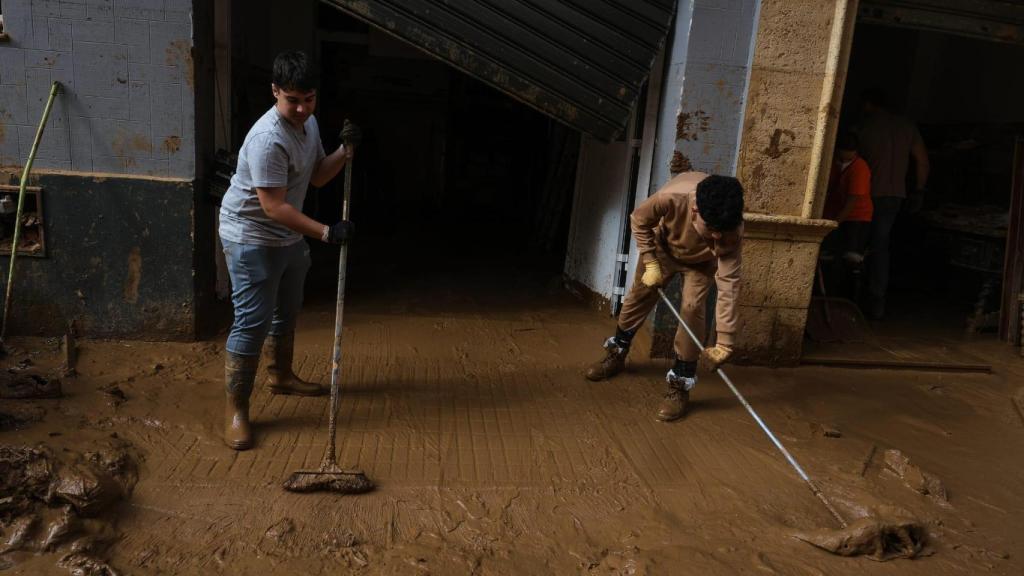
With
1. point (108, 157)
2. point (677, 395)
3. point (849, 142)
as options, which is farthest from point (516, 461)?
point (849, 142)

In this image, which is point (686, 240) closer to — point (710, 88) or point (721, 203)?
point (721, 203)

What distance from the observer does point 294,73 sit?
11.2 feet

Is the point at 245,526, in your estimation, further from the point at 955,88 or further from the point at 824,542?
the point at 955,88

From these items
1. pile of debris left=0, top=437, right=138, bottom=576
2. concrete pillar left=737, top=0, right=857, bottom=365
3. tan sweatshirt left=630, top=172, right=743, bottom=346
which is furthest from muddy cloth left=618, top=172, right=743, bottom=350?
pile of debris left=0, top=437, right=138, bottom=576

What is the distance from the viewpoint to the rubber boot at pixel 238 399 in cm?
373

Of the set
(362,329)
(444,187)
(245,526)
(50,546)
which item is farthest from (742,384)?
(444,187)

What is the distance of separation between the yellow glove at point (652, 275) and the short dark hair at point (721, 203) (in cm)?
69

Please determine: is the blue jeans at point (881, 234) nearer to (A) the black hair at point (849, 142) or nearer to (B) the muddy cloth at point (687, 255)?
(A) the black hair at point (849, 142)

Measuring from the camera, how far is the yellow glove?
4.50 metres

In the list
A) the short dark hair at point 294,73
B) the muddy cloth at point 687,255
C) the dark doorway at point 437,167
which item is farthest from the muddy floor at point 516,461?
the dark doorway at point 437,167

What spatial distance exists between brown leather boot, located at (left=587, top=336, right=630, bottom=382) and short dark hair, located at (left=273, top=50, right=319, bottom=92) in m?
2.68

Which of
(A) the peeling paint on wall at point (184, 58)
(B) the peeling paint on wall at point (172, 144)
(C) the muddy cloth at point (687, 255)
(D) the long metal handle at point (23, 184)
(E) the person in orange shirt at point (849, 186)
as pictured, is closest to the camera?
(C) the muddy cloth at point (687, 255)

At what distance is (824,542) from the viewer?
3.27m

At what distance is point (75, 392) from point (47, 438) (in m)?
0.63
